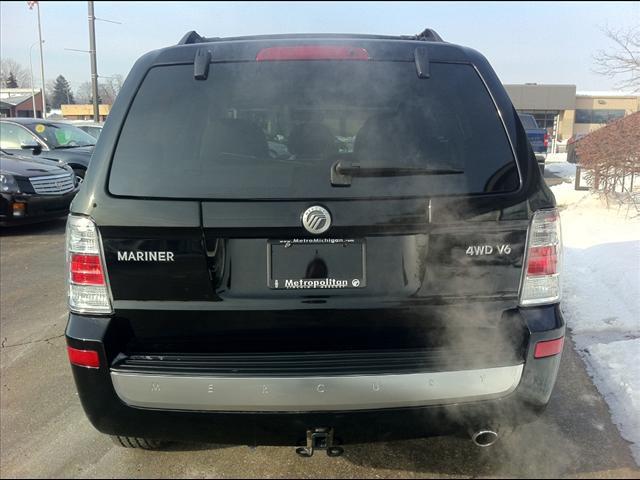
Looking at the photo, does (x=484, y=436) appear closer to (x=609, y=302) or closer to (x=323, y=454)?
(x=323, y=454)

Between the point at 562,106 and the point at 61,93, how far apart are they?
3250 inches

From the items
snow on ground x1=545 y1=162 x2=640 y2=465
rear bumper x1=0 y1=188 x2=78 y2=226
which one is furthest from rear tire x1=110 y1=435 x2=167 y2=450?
rear bumper x1=0 y1=188 x2=78 y2=226

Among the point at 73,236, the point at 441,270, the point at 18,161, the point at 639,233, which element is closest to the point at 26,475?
the point at 73,236

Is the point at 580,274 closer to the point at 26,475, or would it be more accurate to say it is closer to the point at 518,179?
the point at 518,179

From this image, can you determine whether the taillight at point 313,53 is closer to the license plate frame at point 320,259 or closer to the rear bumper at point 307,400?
the license plate frame at point 320,259

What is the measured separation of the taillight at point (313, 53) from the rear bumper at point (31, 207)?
7.01m

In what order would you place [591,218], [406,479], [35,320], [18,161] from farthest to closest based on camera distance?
[18,161], [591,218], [35,320], [406,479]

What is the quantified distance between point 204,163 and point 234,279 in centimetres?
47

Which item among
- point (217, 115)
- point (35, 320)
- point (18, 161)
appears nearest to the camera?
point (217, 115)

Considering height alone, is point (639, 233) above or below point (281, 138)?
below

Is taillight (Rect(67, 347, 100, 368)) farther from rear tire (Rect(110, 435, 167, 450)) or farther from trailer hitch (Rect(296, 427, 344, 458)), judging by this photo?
trailer hitch (Rect(296, 427, 344, 458))

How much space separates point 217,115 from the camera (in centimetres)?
227

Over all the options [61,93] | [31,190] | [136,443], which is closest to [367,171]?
[136,443]

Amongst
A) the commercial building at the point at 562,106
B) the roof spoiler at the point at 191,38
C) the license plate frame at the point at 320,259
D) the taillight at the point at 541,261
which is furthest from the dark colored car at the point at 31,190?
the commercial building at the point at 562,106
